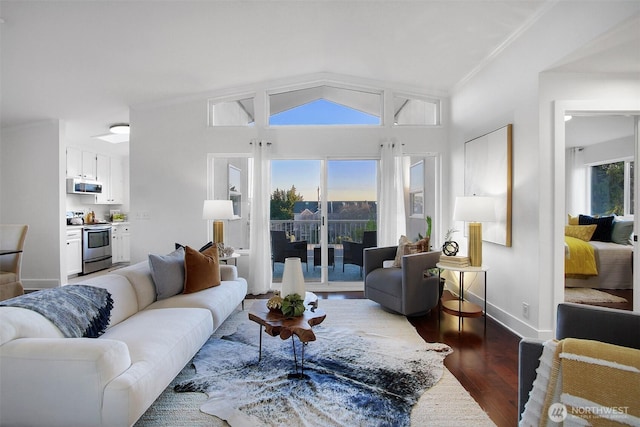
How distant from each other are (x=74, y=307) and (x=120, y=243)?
224 inches

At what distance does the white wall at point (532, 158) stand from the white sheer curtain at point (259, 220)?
2.94m

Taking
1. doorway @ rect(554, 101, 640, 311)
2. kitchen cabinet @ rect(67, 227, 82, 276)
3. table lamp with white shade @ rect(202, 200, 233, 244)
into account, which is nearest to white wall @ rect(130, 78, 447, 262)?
table lamp with white shade @ rect(202, 200, 233, 244)

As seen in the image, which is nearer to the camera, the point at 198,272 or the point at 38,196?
the point at 198,272

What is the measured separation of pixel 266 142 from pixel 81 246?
4110mm

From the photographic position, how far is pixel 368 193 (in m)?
4.88

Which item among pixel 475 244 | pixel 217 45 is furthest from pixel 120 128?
pixel 475 244

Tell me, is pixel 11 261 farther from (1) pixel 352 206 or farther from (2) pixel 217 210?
(1) pixel 352 206

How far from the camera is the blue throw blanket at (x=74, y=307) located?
5.82 ft

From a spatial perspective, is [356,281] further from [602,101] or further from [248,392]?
[602,101]

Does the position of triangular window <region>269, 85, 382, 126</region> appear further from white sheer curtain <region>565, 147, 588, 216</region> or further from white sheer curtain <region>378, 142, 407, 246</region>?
white sheer curtain <region>565, 147, 588, 216</region>

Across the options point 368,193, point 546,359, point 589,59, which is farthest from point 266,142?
point 546,359

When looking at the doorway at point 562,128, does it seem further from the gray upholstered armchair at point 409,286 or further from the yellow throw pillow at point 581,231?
the yellow throw pillow at point 581,231

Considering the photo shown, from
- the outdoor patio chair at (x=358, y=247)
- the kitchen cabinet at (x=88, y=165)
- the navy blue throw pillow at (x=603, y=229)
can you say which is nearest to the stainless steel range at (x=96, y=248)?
the kitchen cabinet at (x=88, y=165)

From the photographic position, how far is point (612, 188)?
5.72 meters
